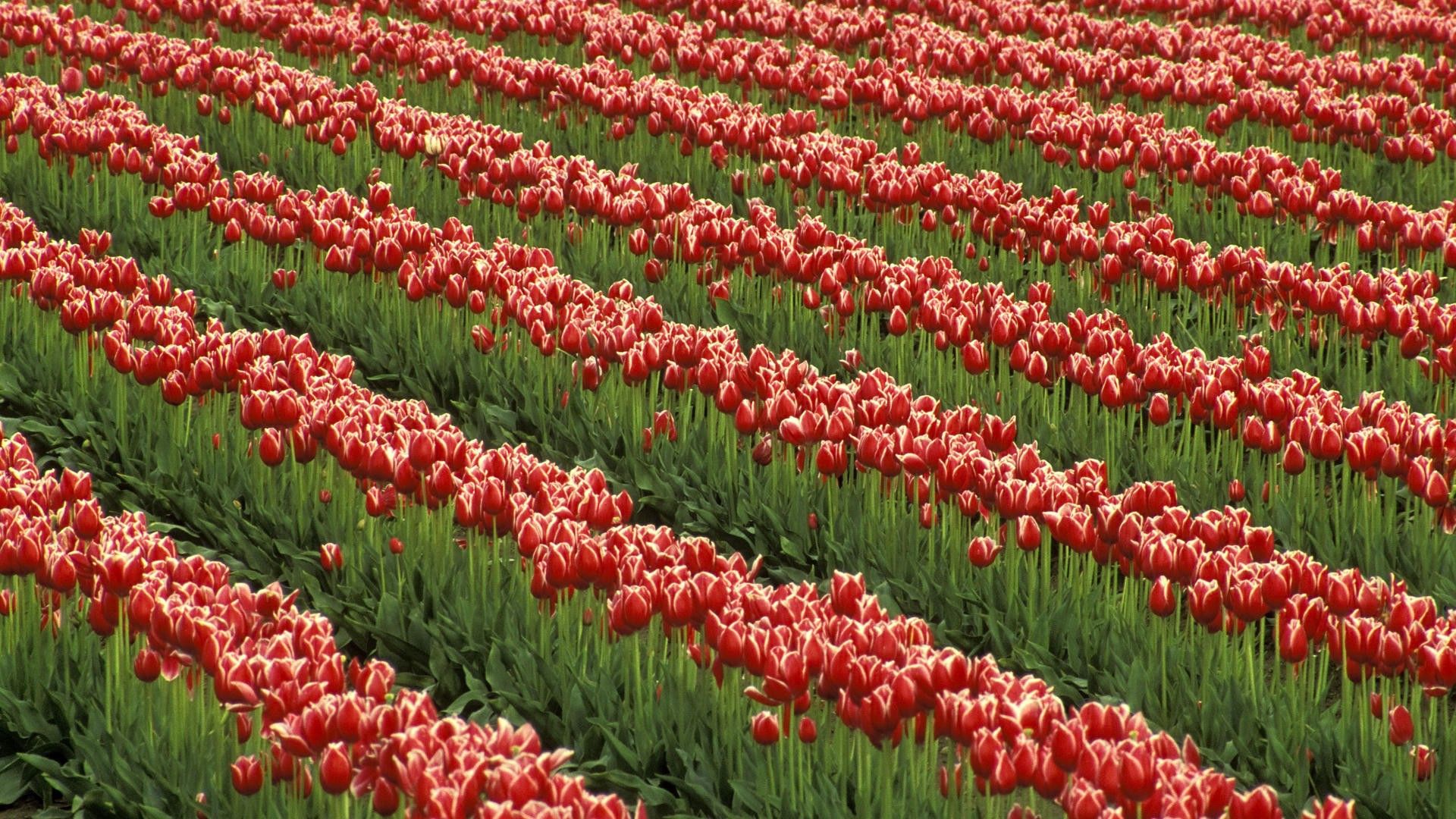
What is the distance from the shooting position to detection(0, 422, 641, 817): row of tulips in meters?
3.46

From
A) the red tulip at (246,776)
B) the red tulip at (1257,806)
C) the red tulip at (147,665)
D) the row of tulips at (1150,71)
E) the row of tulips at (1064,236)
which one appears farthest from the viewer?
the row of tulips at (1150,71)

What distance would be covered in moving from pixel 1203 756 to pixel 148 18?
1097 centimetres

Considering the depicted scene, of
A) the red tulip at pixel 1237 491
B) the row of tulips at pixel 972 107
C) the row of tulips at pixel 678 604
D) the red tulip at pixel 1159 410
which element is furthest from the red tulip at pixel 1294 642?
the row of tulips at pixel 972 107

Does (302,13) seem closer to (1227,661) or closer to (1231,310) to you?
(1231,310)

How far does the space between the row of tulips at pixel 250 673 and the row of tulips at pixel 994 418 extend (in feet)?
4.93

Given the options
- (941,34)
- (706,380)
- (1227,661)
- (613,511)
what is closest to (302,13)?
(941,34)

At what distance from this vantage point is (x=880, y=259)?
7.69 m

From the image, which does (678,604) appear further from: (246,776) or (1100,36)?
(1100,36)

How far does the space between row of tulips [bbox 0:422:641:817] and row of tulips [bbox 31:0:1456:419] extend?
3441 millimetres

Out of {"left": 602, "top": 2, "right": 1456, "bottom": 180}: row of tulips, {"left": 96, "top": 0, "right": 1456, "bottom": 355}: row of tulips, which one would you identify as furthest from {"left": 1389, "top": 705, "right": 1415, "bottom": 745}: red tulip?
{"left": 602, "top": 2, "right": 1456, "bottom": 180}: row of tulips

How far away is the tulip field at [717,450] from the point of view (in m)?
4.00

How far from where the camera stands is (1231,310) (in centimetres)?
755

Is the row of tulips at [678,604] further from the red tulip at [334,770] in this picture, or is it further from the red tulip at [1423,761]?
the red tulip at [1423,761]

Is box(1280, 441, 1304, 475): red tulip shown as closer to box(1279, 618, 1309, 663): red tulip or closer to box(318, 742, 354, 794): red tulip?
box(1279, 618, 1309, 663): red tulip
